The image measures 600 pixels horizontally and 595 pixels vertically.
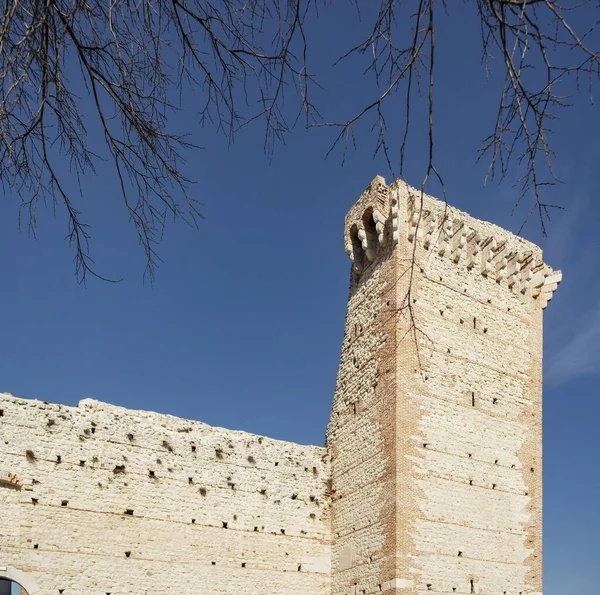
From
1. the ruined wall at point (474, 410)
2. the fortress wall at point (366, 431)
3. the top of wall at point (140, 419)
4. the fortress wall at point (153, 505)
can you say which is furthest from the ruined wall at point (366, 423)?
the top of wall at point (140, 419)

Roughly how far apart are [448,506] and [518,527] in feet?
5.53

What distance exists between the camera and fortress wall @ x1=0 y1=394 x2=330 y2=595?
492 inches

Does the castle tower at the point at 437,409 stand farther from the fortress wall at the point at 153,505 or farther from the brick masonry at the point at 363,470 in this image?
the fortress wall at the point at 153,505

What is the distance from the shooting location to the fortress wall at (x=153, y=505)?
1249 cm

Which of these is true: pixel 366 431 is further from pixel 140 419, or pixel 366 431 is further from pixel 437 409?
pixel 140 419

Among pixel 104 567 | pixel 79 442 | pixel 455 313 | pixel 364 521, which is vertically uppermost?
pixel 455 313

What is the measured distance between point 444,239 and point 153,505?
787 centimetres

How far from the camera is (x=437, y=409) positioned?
14.2 metres

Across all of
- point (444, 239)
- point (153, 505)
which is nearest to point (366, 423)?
point (444, 239)

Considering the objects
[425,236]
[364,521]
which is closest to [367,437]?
[364,521]

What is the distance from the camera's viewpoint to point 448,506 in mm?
13617

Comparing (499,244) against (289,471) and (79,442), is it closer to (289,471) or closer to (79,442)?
(289,471)

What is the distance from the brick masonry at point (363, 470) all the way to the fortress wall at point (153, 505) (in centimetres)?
3

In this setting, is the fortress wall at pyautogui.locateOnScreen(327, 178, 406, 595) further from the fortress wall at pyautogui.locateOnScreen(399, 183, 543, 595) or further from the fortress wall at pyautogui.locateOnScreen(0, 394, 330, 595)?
the fortress wall at pyautogui.locateOnScreen(0, 394, 330, 595)
